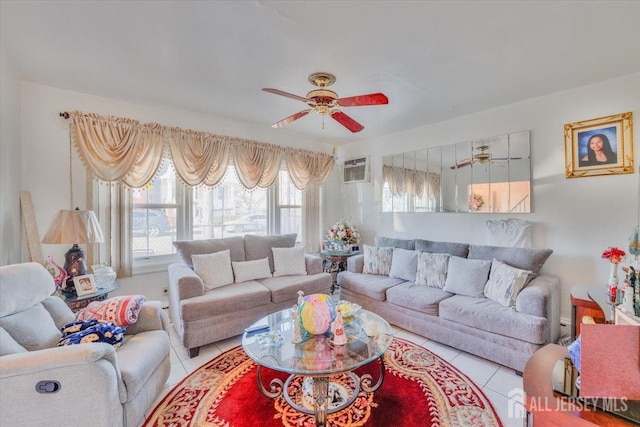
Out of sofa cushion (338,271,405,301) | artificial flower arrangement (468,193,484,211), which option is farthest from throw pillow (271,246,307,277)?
artificial flower arrangement (468,193,484,211)

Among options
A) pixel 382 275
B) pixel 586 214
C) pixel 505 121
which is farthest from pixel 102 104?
pixel 586 214

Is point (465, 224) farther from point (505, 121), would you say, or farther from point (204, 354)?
point (204, 354)

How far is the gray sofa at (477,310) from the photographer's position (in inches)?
89.1

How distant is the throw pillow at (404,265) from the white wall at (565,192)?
819 mm

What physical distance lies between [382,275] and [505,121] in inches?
92.2

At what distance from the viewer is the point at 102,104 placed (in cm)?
313

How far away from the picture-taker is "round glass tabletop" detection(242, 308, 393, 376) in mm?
1646

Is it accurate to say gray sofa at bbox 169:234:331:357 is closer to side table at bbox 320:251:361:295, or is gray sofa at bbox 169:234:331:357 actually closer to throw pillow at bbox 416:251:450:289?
side table at bbox 320:251:361:295

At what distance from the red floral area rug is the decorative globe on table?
0.50 metres

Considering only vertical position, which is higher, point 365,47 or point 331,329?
point 365,47

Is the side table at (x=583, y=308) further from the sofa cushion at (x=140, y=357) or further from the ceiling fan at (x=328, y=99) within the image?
the sofa cushion at (x=140, y=357)

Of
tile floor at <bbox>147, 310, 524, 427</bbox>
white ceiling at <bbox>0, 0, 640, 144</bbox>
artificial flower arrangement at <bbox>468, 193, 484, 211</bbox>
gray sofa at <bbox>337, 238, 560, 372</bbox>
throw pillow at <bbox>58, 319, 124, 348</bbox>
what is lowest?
tile floor at <bbox>147, 310, 524, 427</bbox>

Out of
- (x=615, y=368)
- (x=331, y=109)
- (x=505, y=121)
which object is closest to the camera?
(x=615, y=368)

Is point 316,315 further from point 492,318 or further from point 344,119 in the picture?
point 344,119
